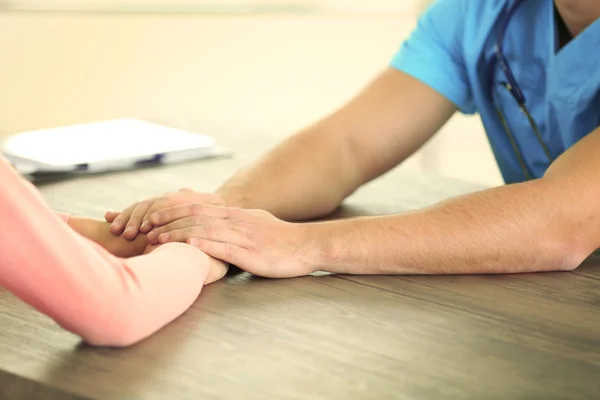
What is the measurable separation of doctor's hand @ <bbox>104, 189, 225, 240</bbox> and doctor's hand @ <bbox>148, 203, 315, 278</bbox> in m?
0.03

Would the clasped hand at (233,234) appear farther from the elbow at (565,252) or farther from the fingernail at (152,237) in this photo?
the elbow at (565,252)

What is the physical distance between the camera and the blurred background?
2.86 m

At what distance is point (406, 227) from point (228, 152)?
68 cm

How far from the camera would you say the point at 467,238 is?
0.97 m

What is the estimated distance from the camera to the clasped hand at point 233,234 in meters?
0.94

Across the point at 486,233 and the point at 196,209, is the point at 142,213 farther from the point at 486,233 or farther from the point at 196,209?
the point at 486,233

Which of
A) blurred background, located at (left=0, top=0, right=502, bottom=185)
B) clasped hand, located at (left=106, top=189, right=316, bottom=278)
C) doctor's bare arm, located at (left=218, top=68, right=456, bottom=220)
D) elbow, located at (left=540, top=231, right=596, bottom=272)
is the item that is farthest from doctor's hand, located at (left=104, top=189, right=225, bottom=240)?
blurred background, located at (left=0, top=0, right=502, bottom=185)

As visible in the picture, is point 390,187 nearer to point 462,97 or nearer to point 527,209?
point 462,97

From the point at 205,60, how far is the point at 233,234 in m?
2.05

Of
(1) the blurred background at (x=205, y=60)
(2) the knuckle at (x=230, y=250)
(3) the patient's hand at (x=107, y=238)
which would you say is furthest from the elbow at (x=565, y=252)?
(1) the blurred background at (x=205, y=60)

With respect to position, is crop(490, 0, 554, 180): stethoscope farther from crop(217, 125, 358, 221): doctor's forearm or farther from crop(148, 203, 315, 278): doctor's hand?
crop(148, 203, 315, 278): doctor's hand

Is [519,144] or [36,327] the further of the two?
[519,144]

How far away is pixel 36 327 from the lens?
786 millimetres

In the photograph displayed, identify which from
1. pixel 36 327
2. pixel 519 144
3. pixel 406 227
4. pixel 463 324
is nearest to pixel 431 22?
pixel 519 144
